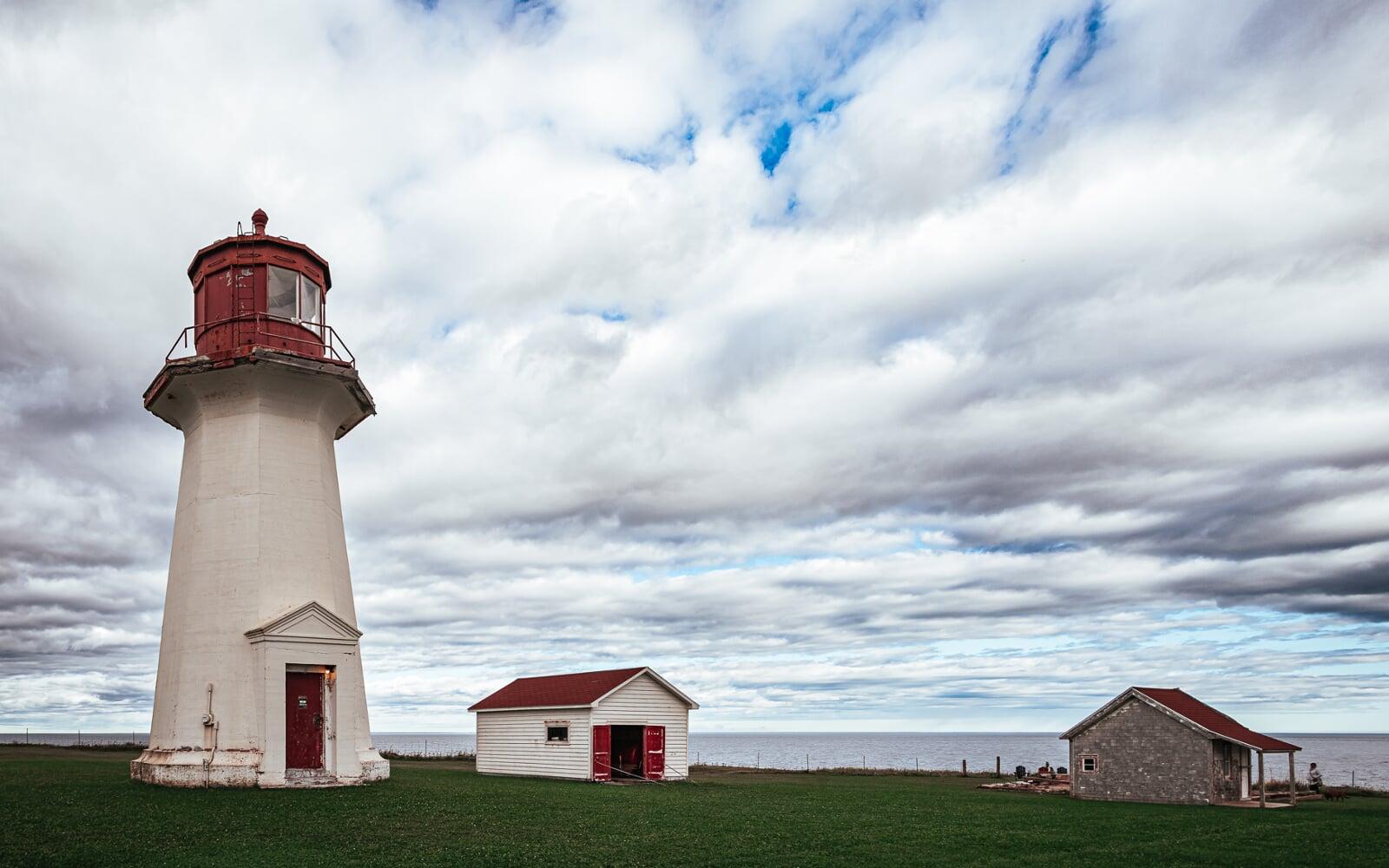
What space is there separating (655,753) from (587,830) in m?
17.6

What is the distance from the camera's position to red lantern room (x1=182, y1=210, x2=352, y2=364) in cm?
2259

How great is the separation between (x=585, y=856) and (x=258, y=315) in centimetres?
1488

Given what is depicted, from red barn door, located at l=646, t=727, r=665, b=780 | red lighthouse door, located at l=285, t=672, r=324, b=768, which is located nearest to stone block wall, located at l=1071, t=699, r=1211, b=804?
red barn door, located at l=646, t=727, r=665, b=780

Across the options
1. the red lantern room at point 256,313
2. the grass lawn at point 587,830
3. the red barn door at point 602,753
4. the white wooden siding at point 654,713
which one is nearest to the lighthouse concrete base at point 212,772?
the grass lawn at point 587,830

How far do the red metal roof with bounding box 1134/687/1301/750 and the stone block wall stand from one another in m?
0.64

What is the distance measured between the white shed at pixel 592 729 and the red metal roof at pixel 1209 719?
16.4 meters

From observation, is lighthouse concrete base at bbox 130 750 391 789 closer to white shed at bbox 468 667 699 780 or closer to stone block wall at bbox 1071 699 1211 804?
white shed at bbox 468 667 699 780

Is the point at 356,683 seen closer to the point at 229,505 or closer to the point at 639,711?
the point at 229,505

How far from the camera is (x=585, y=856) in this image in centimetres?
1452

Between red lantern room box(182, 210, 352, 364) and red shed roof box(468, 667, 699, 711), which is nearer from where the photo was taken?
red lantern room box(182, 210, 352, 364)

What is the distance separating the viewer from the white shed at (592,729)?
3381 centimetres

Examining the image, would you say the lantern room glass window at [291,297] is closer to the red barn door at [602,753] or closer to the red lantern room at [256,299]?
the red lantern room at [256,299]

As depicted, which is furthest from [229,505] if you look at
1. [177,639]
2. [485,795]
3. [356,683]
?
[485,795]

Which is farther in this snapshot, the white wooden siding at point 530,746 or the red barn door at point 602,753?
the white wooden siding at point 530,746
